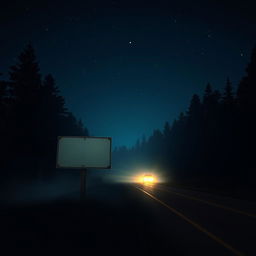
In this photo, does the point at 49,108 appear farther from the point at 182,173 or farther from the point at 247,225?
the point at 182,173

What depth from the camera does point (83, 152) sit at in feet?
47.5

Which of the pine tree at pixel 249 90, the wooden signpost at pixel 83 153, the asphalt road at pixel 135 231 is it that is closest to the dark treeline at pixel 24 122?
the wooden signpost at pixel 83 153

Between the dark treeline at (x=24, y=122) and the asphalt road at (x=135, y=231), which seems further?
the dark treeline at (x=24, y=122)

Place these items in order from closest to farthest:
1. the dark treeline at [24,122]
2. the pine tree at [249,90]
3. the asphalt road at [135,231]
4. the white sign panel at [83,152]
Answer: the asphalt road at [135,231] < the white sign panel at [83,152] < the dark treeline at [24,122] < the pine tree at [249,90]

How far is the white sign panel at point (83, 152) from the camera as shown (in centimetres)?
1427

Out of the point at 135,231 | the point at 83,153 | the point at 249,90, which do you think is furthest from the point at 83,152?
the point at 249,90

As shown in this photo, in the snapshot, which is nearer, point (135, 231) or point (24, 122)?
point (135, 231)

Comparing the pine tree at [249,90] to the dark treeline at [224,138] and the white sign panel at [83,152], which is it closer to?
the dark treeline at [224,138]

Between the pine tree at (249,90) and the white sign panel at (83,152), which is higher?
the pine tree at (249,90)

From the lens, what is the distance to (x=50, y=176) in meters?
32.8

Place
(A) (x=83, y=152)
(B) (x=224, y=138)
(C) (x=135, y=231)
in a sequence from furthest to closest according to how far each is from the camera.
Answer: (B) (x=224, y=138)
(A) (x=83, y=152)
(C) (x=135, y=231)

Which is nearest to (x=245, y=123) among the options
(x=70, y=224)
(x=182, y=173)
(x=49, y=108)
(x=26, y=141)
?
(x=182, y=173)

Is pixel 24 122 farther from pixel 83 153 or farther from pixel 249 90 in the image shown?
pixel 249 90

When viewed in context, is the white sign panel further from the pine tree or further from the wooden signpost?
the pine tree
